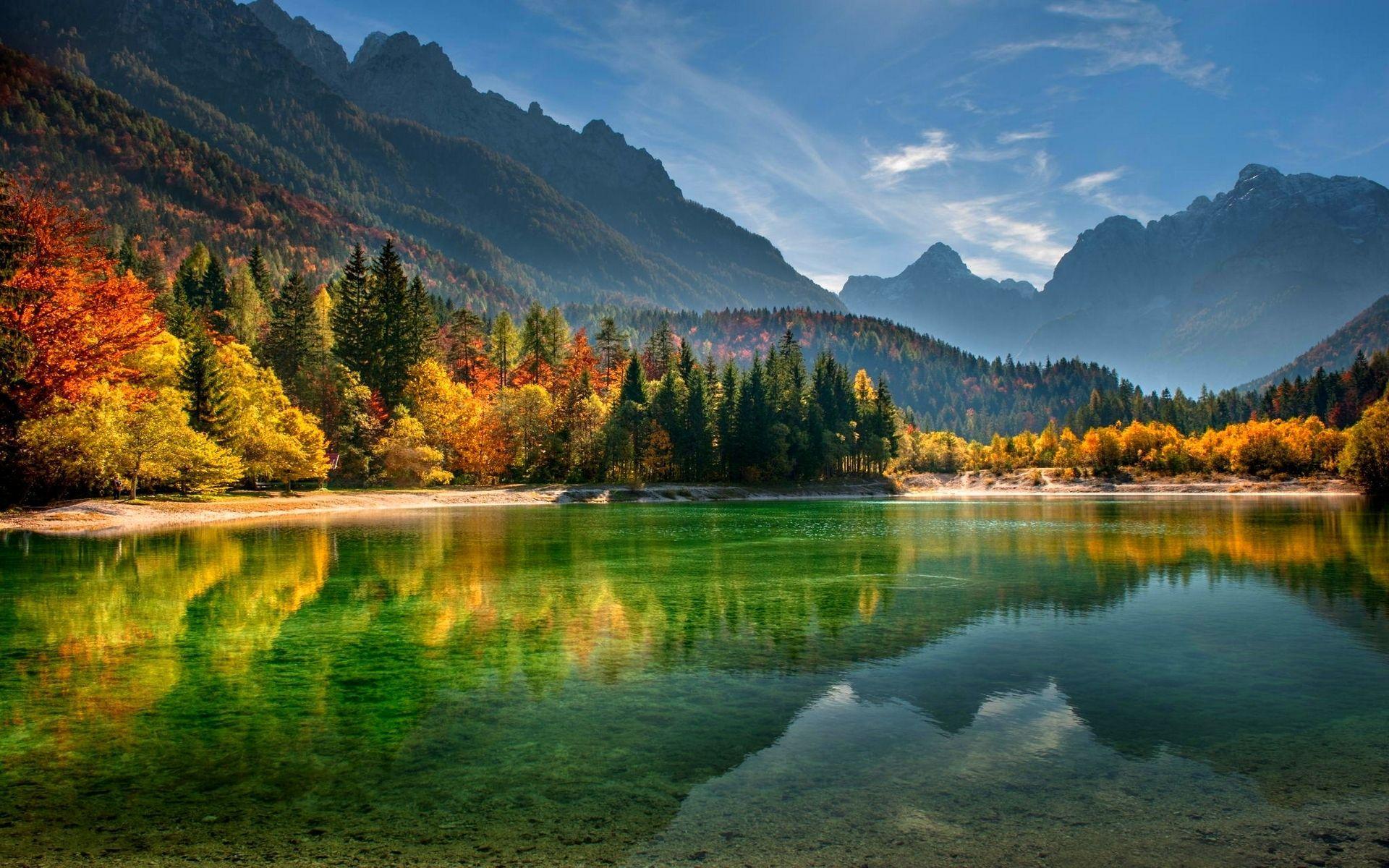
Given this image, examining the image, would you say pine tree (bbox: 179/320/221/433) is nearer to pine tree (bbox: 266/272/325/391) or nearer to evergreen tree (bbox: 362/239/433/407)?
pine tree (bbox: 266/272/325/391)

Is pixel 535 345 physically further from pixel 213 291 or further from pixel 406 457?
pixel 213 291

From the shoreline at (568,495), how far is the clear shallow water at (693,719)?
25.8 m

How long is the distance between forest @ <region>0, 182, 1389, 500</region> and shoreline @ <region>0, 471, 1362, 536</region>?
3080mm

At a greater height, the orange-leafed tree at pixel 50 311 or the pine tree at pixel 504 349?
the pine tree at pixel 504 349

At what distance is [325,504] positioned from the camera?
222 feet

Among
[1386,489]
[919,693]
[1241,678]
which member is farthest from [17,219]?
[1386,489]

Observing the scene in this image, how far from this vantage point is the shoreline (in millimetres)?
47125

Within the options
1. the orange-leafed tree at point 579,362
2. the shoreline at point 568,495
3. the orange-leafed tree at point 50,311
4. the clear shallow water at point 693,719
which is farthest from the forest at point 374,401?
the clear shallow water at point 693,719

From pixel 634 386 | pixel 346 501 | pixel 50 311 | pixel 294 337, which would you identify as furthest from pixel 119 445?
pixel 634 386

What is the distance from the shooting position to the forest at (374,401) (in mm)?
47500

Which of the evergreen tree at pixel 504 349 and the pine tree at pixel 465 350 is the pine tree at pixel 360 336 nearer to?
the pine tree at pixel 465 350

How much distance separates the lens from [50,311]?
47.2 meters

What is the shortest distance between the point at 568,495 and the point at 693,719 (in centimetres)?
7763

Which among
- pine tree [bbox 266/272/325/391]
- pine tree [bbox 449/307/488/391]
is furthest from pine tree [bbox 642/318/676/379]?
pine tree [bbox 266/272/325/391]
